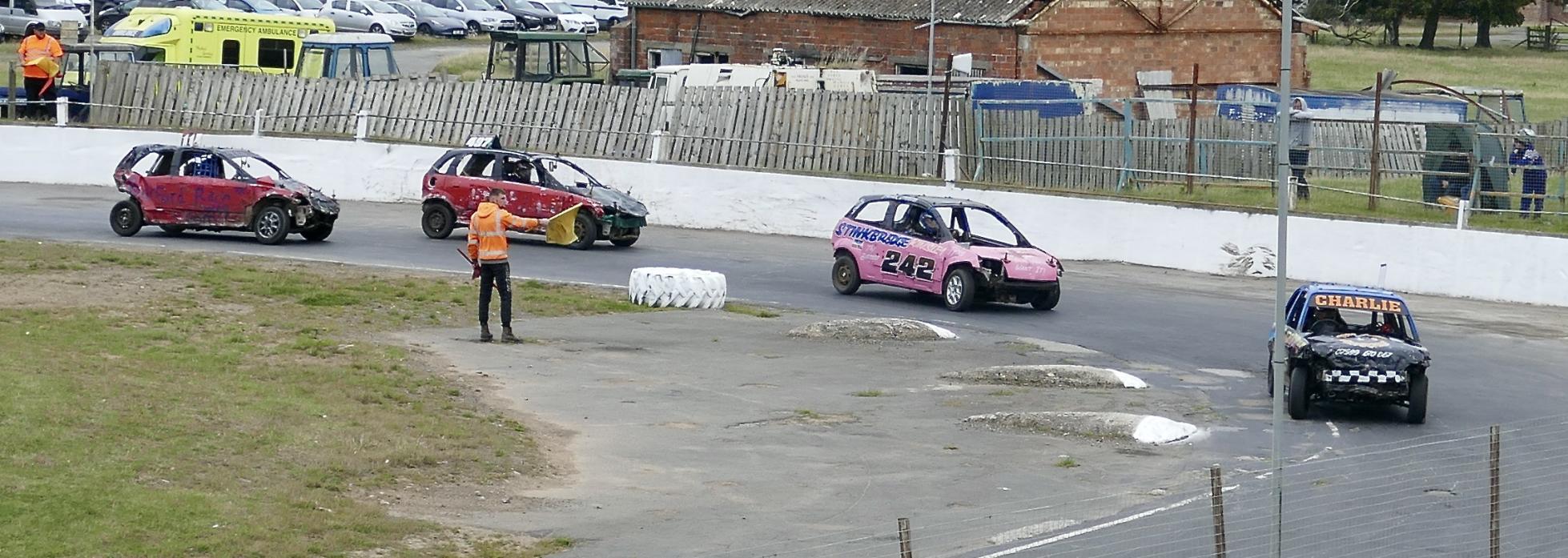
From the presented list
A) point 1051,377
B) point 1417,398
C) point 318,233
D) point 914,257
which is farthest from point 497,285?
point 1417,398

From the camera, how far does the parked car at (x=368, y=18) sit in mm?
62562

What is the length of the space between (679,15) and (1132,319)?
27637 millimetres

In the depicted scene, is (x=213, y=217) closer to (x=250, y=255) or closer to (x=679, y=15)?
(x=250, y=255)

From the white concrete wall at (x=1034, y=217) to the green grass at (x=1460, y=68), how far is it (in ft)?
99.4

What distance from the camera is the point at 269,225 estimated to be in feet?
85.8

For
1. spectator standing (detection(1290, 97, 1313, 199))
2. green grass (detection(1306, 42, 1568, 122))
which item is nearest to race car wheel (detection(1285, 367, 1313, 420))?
spectator standing (detection(1290, 97, 1313, 199))

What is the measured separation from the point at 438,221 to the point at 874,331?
927 cm

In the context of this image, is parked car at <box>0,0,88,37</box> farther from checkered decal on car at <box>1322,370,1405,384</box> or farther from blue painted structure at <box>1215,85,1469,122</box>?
checkered decal on car at <box>1322,370,1405,384</box>

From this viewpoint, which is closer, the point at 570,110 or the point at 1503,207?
the point at 1503,207

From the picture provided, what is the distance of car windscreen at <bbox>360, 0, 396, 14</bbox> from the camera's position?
6450 cm

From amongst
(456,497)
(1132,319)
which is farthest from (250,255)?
(456,497)

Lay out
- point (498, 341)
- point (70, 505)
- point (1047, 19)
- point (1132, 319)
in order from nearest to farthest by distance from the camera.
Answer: point (70, 505) < point (498, 341) < point (1132, 319) < point (1047, 19)

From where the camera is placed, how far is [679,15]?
48.3 meters

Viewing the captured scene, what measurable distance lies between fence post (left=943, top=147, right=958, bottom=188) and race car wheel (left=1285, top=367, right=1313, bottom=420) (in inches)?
521
